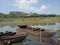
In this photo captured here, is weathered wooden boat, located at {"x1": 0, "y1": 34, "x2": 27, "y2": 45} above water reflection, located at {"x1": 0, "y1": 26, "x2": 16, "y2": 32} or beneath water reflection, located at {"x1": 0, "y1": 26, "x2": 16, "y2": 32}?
beneath

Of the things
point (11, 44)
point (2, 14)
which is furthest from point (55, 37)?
point (2, 14)

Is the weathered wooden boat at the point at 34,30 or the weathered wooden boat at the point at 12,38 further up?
the weathered wooden boat at the point at 34,30

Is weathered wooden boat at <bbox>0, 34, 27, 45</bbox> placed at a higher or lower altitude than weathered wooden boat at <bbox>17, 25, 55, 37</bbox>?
lower

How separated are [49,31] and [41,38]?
253 millimetres

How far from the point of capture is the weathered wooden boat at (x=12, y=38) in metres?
3.32

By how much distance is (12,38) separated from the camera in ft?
11.2

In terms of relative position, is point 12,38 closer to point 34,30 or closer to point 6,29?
point 6,29

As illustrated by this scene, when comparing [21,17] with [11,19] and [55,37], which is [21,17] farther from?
[55,37]

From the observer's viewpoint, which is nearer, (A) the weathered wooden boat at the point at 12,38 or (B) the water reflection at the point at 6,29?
(A) the weathered wooden boat at the point at 12,38

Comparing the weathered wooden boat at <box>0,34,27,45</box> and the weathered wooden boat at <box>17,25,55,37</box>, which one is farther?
the weathered wooden boat at <box>17,25,55,37</box>

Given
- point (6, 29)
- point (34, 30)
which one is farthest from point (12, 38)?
point (34, 30)

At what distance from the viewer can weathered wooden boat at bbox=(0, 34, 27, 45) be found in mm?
3325

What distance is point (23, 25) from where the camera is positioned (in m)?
3.63

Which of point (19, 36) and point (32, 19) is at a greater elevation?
point (32, 19)
